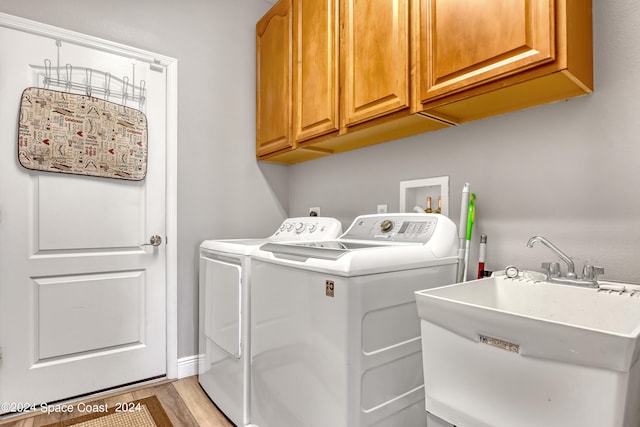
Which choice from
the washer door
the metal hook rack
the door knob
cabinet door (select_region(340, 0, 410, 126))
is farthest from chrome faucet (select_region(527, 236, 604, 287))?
the metal hook rack

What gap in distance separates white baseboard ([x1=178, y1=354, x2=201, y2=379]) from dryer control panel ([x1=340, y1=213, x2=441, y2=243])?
4.60 feet

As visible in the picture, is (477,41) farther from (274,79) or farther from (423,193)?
(274,79)

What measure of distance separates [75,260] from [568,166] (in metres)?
2.51

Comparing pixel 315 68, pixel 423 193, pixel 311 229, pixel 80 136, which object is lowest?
pixel 311 229

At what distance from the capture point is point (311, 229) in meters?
2.13

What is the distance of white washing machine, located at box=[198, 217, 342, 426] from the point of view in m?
1.65

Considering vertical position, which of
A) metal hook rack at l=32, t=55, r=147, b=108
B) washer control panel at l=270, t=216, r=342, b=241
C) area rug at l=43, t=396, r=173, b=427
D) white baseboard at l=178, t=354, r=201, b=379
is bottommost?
area rug at l=43, t=396, r=173, b=427

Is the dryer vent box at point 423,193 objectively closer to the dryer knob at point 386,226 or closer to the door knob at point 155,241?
the dryer knob at point 386,226

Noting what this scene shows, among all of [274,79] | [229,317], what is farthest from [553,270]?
[274,79]

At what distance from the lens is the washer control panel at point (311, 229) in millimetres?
2035

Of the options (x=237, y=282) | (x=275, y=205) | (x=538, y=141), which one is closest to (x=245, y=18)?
(x=275, y=205)

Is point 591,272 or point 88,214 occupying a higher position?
point 88,214

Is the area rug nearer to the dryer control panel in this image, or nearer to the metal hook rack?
the dryer control panel

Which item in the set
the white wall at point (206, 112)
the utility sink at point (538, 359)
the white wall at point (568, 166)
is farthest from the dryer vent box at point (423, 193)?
the white wall at point (206, 112)
